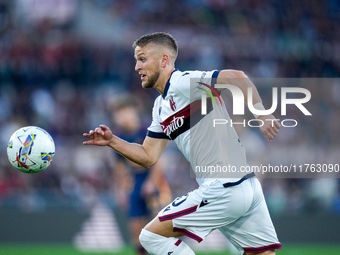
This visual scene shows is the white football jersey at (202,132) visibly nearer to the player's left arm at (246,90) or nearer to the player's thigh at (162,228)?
the player's left arm at (246,90)

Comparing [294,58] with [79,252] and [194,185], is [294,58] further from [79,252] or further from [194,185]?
[79,252]

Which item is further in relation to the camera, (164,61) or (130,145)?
(130,145)

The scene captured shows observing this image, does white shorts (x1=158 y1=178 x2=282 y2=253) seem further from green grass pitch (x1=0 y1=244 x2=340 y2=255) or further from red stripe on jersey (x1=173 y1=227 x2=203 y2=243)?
green grass pitch (x1=0 y1=244 x2=340 y2=255)

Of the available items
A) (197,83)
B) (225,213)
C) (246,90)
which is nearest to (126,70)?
(197,83)

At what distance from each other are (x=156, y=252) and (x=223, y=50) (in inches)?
436

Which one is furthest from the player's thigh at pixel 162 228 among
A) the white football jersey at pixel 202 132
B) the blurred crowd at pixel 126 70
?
the blurred crowd at pixel 126 70

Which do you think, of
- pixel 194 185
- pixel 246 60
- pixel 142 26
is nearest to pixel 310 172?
pixel 194 185

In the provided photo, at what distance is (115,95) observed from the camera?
14.3m

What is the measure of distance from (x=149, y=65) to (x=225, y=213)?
1.48m

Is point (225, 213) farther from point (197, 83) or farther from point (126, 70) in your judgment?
point (126, 70)

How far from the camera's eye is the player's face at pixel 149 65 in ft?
16.7

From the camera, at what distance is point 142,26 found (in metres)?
15.7

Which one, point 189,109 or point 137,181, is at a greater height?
point 189,109

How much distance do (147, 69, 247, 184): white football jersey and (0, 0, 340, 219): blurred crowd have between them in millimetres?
6519
